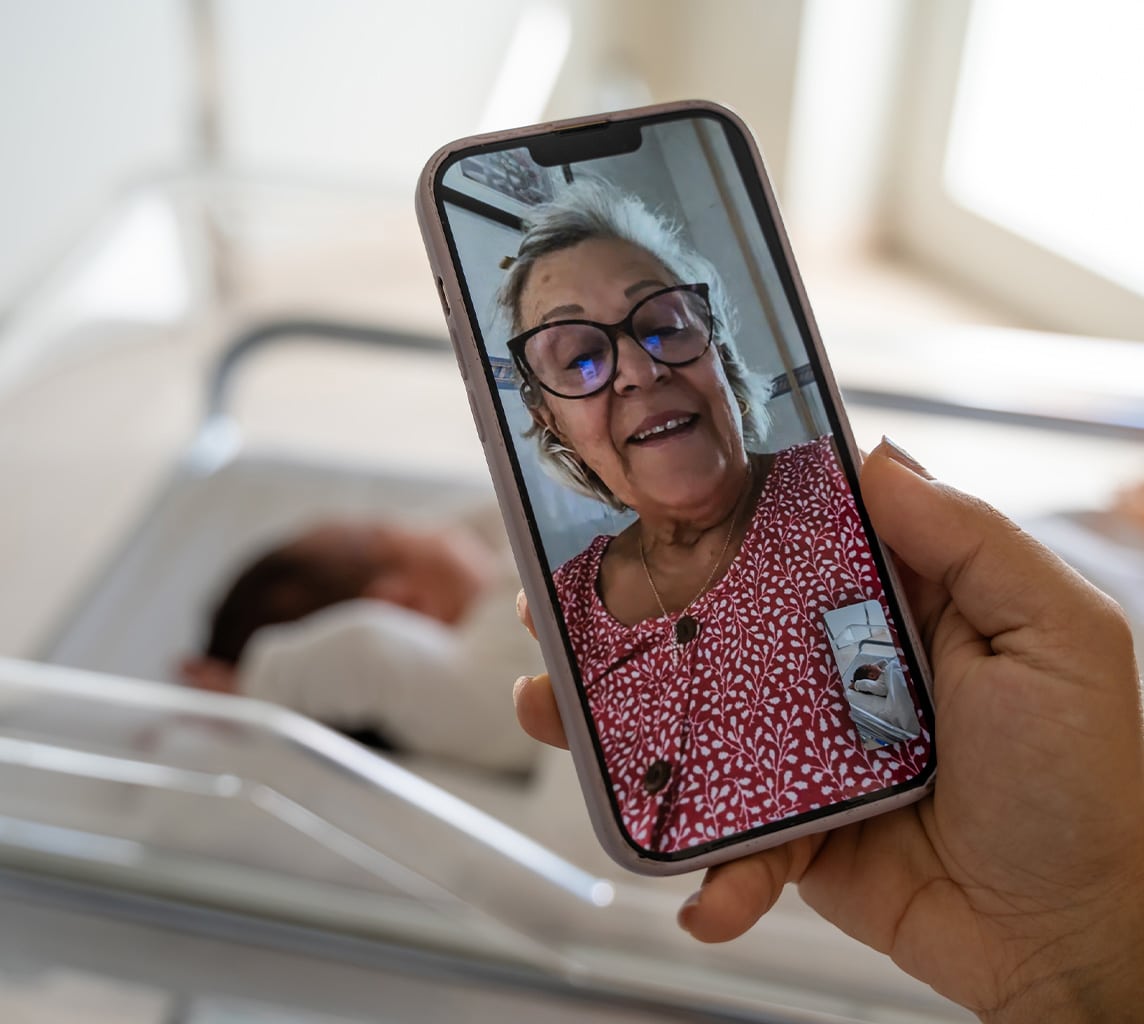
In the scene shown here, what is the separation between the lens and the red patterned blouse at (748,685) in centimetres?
45

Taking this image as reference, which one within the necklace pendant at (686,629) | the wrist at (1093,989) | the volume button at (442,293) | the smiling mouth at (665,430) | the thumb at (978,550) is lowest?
the wrist at (1093,989)

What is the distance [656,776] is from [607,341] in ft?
0.54

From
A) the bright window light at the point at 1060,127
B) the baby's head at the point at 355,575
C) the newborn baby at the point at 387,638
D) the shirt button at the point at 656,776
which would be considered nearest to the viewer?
the shirt button at the point at 656,776

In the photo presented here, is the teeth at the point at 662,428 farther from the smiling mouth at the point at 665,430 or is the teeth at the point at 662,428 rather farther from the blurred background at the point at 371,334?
the blurred background at the point at 371,334

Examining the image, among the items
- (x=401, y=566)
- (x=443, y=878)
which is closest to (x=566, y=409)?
(x=443, y=878)

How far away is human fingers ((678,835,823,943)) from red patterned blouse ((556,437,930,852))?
2 centimetres

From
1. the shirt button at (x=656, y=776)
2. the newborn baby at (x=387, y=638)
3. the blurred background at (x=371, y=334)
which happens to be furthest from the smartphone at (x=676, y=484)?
the newborn baby at (x=387, y=638)

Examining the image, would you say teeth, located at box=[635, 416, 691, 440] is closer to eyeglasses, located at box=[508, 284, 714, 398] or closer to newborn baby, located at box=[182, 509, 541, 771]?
eyeglasses, located at box=[508, 284, 714, 398]

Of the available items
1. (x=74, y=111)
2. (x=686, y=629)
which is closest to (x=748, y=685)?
(x=686, y=629)

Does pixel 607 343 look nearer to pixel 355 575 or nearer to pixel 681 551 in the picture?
pixel 681 551

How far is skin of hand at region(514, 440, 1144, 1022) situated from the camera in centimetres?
45

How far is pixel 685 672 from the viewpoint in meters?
0.46

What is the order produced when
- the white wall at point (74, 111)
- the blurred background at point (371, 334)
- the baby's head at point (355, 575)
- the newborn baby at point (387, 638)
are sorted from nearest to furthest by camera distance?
the blurred background at point (371, 334)
the newborn baby at point (387, 638)
the baby's head at point (355, 575)
the white wall at point (74, 111)

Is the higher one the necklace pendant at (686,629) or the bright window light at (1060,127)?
the necklace pendant at (686,629)
